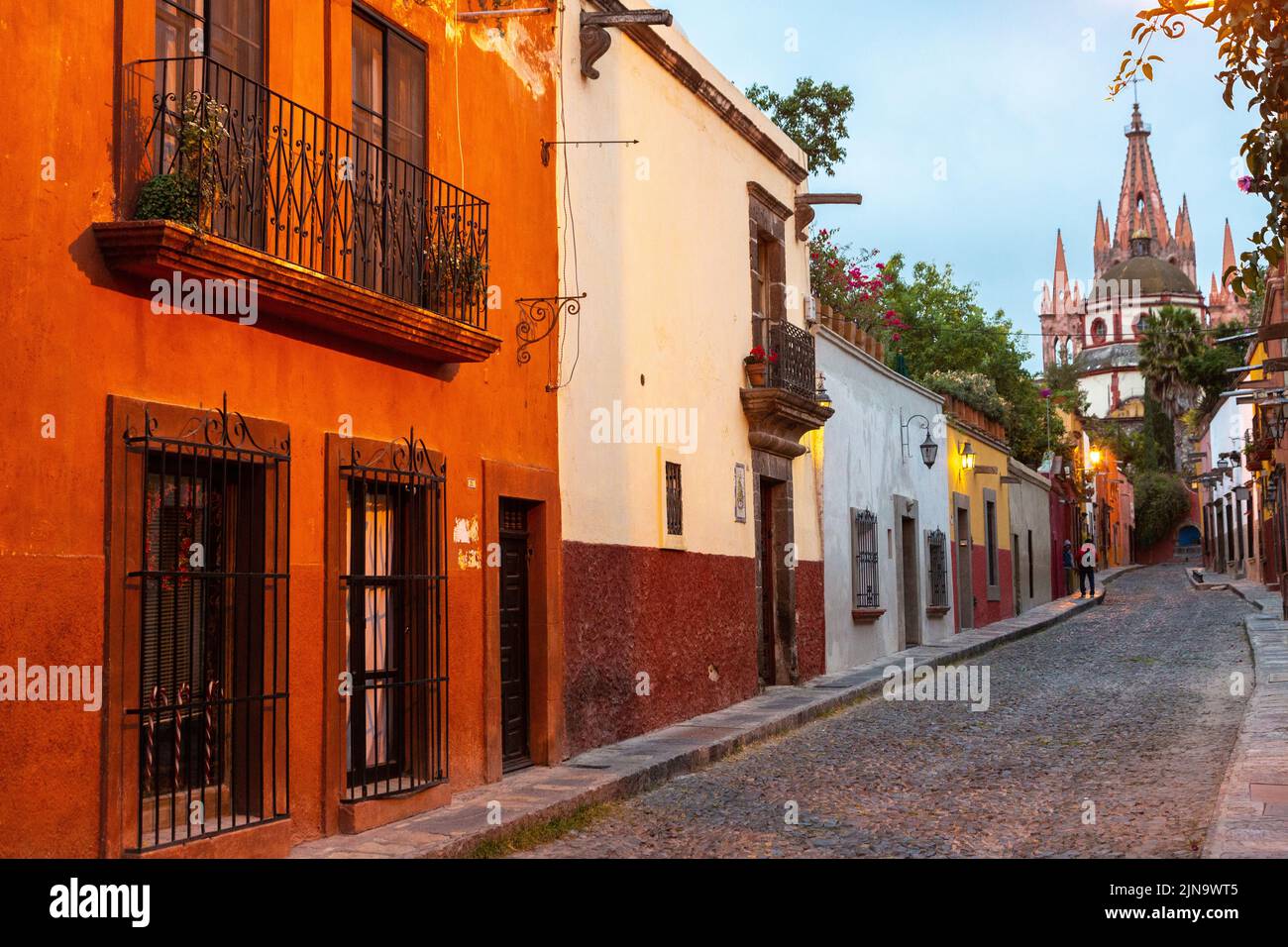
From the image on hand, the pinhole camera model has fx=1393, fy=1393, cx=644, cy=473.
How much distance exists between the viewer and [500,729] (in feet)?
31.0

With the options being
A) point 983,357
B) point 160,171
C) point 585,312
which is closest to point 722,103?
point 585,312

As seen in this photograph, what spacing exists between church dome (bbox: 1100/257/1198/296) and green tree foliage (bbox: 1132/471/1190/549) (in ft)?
106

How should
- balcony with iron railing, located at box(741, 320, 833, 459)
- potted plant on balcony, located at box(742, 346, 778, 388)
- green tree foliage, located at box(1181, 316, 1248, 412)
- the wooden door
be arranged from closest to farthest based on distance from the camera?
the wooden door < balcony with iron railing, located at box(741, 320, 833, 459) < potted plant on balcony, located at box(742, 346, 778, 388) < green tree foliage, located at box(1181, 316, 1248, 412)

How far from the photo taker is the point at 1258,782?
828 centimetres

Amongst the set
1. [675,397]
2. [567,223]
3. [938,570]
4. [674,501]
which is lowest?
[938,570]

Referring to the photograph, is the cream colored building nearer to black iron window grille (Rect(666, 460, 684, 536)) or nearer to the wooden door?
black iron window grille (Rect(666, 460, 684, 536))

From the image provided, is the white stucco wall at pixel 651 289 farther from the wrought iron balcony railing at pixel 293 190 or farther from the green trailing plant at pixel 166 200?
the green trailing plant at pixel 166 200

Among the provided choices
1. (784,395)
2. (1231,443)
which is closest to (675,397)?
(784,395)

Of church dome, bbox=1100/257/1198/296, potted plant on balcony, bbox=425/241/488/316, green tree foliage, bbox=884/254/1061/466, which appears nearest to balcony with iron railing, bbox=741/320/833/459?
potted plant on balcony, bbox=425/241/488/316

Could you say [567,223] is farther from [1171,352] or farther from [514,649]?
[1171,352]

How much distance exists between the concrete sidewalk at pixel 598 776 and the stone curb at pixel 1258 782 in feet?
12.0

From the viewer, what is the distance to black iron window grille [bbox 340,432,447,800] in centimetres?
809

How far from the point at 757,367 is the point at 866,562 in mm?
5262

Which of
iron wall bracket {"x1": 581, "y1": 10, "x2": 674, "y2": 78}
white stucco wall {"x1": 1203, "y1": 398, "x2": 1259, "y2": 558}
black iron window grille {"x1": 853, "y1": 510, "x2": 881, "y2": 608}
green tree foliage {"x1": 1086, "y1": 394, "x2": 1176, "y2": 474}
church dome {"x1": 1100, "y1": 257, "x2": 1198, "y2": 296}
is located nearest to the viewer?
iron wall bracket {"x1": 581, "y1": 10, "x2": 674, "y2": 78}
